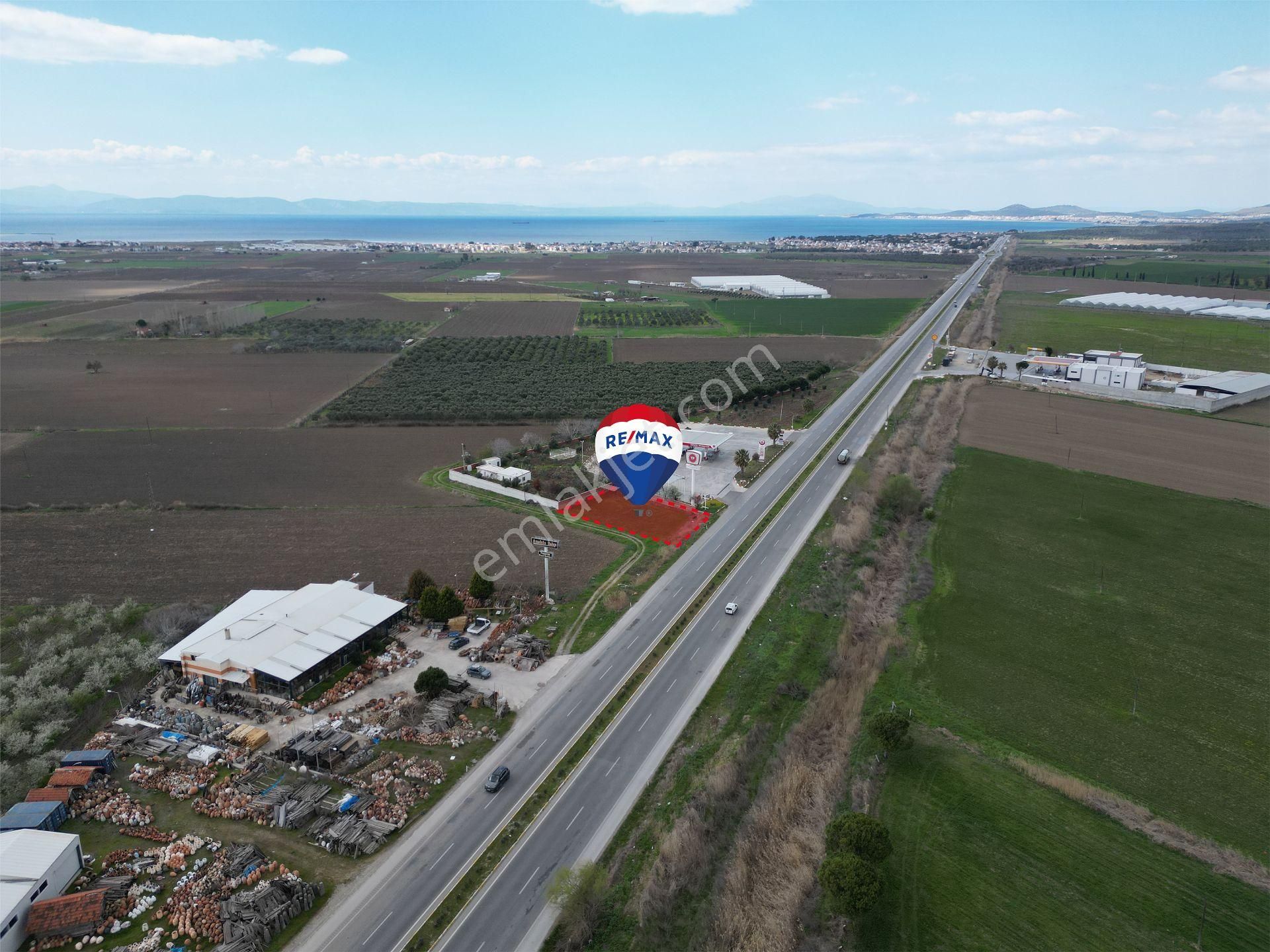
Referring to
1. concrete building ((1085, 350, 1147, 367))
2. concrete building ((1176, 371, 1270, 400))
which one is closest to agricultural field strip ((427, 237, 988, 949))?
concrete building ((1176, 371, 1270, 400))

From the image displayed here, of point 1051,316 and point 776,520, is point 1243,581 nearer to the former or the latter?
point 776,520

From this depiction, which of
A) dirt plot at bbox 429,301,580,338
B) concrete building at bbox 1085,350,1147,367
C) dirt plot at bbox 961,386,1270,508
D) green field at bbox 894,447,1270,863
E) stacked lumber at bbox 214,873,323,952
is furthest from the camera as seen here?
dirt plot at bbox 429,301,580,338

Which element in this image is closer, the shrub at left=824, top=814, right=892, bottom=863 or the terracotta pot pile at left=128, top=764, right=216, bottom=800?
the shrub at left=824, top=814, right=892, bottom=863

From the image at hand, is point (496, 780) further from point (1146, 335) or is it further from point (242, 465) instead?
point (1146, 335)

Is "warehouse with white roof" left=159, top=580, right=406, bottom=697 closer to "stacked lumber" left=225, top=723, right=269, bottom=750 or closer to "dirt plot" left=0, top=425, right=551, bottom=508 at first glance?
"stacked lumber" left=225, top=723, right=269, bottom=750

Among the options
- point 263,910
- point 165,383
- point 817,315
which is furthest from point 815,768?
point 817,315

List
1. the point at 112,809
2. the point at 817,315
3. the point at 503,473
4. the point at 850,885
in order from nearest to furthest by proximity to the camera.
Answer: the point at 850,885
the point at 112,809
the point at 503,473
the point at 817,315

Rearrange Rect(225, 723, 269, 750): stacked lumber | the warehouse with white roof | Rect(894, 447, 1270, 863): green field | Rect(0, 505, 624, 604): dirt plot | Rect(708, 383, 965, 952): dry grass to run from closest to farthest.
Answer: Rect(708, 383, 965, 952): dry grass < Rect(894, 447, 1270, 863): green field < Rect(225, 723, 269, 750): stacked lumber < the warehouse with white roof < Rect(0, 505, 624, 604): dirt plot
